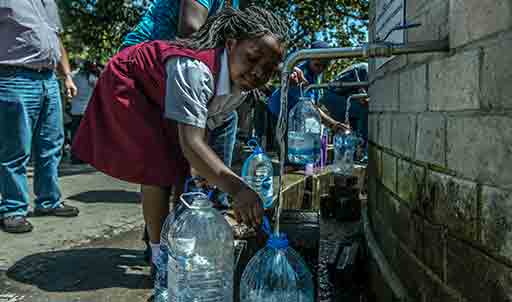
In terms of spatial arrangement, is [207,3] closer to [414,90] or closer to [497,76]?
[414,90]

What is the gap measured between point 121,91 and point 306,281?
4.57ft

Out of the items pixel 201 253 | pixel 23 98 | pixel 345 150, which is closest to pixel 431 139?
pixel 201 253

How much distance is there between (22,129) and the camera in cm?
367

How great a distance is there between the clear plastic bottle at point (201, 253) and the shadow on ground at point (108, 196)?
2.68 metres

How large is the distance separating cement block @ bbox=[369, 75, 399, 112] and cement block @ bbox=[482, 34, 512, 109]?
112 cm

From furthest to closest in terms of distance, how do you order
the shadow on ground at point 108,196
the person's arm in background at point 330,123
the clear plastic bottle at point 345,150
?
the clear plastic bottle at point 345,150
the person's arm in background at point 330,123
the shadow on ground at point 108,196

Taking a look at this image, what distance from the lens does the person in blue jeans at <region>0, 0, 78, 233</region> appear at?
11.7 ft

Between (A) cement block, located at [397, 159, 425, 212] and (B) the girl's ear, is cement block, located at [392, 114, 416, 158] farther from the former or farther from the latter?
(B) the girl's ear

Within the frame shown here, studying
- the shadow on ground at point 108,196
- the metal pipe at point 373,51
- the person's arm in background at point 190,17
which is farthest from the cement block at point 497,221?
the shadow on ground at point 108,196

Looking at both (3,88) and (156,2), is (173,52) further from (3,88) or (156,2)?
(3,88)

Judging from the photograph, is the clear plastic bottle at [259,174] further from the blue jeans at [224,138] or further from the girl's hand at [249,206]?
the girl's hand at [249,206]

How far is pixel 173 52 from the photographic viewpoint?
7.34ft

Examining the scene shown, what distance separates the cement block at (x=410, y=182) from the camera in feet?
6.68

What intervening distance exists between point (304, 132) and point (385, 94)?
2.33 meters
